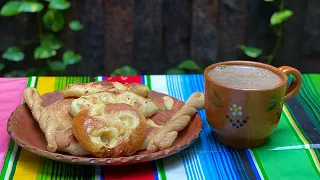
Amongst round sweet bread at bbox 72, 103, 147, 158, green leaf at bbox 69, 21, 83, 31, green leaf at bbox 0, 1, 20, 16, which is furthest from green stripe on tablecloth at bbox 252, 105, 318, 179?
green leaf at bbox 0, 1, 20, 16

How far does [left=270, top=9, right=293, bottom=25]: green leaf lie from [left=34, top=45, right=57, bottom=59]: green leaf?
82cm

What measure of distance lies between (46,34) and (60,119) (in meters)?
1.21

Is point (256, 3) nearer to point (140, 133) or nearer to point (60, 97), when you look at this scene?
point (60, 97)

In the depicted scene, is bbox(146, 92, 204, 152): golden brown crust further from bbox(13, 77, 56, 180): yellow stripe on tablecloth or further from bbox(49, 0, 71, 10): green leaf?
bbox(49, 0, 71, 10): green leaf

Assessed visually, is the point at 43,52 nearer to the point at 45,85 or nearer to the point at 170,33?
the point at 170,33

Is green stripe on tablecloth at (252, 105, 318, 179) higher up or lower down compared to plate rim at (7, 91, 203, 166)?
lower down

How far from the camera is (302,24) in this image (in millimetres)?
2027

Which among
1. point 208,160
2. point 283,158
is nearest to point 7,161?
point 208,160

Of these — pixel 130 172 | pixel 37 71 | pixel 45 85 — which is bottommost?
pixel 37 71

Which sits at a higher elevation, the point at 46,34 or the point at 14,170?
the point at 14,170

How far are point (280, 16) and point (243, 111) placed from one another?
1158 mm

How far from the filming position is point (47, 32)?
204cm

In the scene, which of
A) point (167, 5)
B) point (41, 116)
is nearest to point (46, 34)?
point (167, 5)

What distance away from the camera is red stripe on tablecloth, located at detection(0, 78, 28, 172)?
2.99ft
